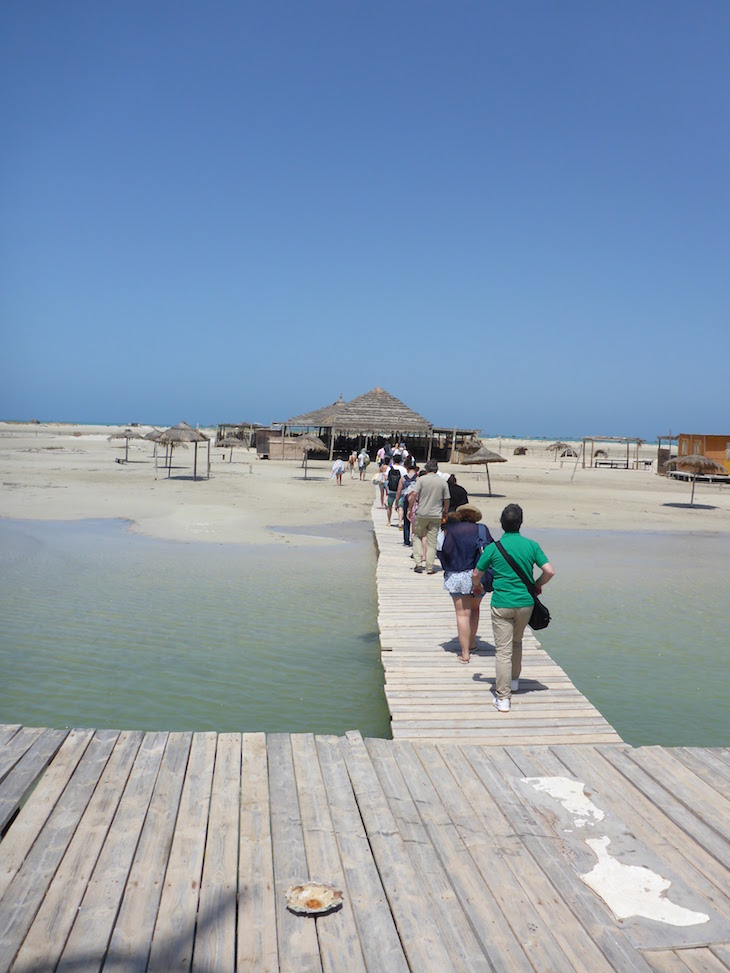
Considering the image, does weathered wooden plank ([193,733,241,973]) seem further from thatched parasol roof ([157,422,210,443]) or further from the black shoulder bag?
thatched parasol roof ([157,422,210,443])

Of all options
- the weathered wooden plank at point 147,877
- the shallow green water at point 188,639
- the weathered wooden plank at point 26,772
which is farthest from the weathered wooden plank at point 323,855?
the shallow green water at point 188,639

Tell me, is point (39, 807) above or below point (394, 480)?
below

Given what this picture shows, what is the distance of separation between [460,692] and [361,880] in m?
2.74

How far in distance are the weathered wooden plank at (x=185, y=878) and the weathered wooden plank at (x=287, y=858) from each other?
30 centimetres

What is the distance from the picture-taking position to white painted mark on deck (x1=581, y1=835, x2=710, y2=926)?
273 centimetres

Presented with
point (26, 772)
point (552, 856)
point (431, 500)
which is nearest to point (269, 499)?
point (431, 500)

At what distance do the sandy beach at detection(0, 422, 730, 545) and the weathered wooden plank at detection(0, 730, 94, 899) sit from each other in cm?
979

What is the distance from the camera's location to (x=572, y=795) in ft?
12.1

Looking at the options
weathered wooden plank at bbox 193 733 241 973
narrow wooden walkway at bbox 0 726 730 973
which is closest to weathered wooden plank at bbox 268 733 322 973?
narrow wooden walkway at bbox 0 726 730 973

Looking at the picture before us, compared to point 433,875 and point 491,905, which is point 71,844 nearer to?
point 433,875

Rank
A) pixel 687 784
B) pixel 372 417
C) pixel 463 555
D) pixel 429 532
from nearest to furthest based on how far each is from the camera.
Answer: pixel 687 784 → pixel 463 555 → pixel 429 532 → pixel 372 417

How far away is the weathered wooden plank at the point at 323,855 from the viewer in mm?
2467

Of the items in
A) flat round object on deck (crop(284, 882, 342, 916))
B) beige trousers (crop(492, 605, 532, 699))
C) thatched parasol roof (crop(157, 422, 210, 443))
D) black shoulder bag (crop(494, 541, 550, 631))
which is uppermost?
thatched parasol roof (crop(157, 422, 210, 443))

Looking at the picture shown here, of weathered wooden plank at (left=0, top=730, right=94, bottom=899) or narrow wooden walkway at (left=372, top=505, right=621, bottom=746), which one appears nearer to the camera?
weathered wooden plank at (left=0, top=730, right=94, bottom=899)
